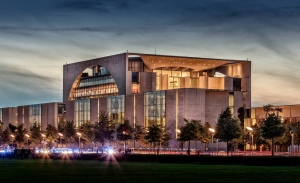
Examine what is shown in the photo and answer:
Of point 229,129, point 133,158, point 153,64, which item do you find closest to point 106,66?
point 153,64

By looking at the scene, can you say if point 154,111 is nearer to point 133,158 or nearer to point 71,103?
point 71,103

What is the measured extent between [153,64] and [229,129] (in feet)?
205

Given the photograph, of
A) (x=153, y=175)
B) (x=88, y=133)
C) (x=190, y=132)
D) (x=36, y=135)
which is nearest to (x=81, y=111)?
(x=36, y=135)

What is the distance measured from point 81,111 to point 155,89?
25505mm

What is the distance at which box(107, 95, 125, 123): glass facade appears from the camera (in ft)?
547

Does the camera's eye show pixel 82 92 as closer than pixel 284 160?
No

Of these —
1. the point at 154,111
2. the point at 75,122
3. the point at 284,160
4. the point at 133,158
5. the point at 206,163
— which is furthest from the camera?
the point at 75,122

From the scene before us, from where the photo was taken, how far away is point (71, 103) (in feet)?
632

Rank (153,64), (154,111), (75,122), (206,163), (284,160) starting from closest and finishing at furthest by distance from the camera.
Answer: (284,160)
(206,163)
(154,111)
(153,64)
(75,122)

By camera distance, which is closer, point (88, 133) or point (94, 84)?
point (88, 133)

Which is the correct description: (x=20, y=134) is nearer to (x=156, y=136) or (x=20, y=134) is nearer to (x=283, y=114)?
(x=156, y=136)

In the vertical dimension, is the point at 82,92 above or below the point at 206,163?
above

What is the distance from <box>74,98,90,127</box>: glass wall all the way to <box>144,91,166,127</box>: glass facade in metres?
26.9

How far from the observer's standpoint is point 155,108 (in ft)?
511
